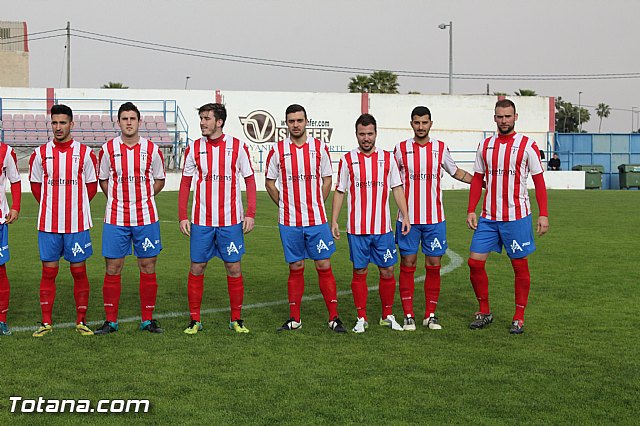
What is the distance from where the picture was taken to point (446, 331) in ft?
22.5

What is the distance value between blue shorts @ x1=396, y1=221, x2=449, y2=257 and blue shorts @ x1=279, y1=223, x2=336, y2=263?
0.66 m

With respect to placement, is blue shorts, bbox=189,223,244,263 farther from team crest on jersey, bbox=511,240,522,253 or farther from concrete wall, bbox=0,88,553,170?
concrete wall, bbox=0,88,553,170

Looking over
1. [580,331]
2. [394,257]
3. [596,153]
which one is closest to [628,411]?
[580,331]

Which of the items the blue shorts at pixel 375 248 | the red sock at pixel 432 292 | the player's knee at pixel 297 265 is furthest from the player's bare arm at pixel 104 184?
the red sock at pixel 432 292

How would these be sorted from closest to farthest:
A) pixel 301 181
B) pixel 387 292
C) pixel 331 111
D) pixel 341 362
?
pixel 341 362 → pixel 301 181 → pixel 387 292 → pixel 331 111

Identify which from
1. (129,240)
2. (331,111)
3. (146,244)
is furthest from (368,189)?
(331,111)

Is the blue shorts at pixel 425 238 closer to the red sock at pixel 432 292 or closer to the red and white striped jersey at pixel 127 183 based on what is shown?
the red sock at pixel 432 292

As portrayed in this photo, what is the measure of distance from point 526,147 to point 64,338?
164 inches

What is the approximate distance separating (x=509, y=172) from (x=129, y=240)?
3310 mm

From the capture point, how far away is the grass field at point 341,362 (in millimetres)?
4625

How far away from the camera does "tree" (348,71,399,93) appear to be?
191ft

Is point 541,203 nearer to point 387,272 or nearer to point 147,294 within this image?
point 387,272

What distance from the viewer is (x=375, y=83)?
58.5 metres

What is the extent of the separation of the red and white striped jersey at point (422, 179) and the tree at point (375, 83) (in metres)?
51.5
